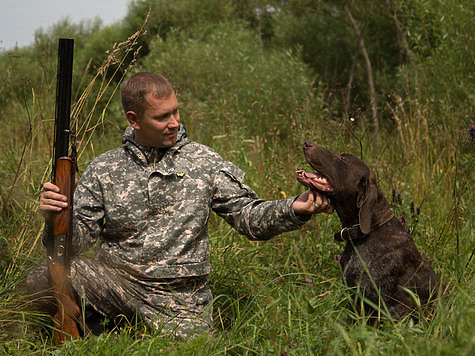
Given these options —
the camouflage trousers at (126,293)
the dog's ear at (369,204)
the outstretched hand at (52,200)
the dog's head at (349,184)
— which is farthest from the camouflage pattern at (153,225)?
the dog's ear at (369,204)

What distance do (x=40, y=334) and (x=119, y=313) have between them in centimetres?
46

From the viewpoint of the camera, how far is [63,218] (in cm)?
298

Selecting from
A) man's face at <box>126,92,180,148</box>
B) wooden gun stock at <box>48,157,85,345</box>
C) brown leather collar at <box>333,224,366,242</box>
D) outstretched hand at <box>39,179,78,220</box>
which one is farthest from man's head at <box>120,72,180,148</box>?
brown leather collar at <box>333,224,366,242</box>

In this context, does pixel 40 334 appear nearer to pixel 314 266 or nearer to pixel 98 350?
pixel 98 350

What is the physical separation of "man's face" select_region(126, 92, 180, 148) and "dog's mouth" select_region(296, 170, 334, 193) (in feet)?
2.65

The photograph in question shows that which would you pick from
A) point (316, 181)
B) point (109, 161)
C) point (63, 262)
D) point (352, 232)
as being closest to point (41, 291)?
point (63, 262)

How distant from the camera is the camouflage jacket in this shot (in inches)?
127

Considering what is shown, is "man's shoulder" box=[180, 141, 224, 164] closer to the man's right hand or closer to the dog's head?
the dog's head

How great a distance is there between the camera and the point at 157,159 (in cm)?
338

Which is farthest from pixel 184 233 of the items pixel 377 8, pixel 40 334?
pixel 377 8

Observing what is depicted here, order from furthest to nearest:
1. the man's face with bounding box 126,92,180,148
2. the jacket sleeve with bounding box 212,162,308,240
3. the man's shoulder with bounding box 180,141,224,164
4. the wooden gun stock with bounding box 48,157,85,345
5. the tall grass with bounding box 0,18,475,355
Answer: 1. the man's shoulder with bounding box 180,141,224,164
2. the man's face with bounding box 126,92,180,148
3. the jacket sleeve with bounding box 212,162,308,240
4. the wooden gun stock with bounding box 48,157,85,345
5. the tall grass with bounding box 0,18,475,355

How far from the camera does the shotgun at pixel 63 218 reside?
2.95m

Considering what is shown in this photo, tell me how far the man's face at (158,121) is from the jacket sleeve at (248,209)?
0.39m

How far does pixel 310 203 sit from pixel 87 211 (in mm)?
1315
